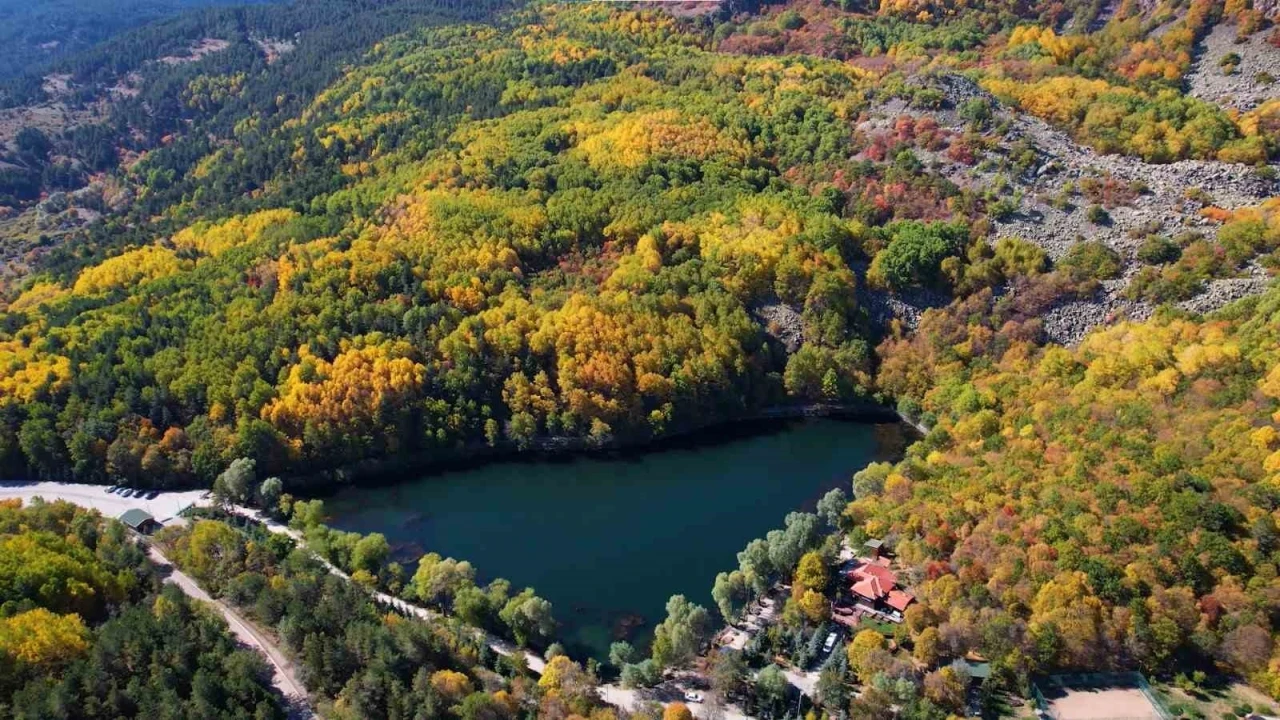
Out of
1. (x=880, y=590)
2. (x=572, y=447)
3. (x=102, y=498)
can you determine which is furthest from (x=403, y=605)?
(x=880, y=590)

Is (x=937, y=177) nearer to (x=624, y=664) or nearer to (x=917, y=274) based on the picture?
(x=917, y=274)

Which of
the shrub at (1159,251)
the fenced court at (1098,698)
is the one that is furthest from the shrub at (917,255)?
the fenced court at (1098,698)

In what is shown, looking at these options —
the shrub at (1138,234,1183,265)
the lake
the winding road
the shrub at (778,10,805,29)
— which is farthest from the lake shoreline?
the shrub at (778,10,805,29)

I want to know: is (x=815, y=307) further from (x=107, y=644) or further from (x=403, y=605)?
(x=107, y=644)

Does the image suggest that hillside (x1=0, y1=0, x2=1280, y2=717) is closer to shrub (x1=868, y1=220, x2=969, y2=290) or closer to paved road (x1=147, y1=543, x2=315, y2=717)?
shrub (x1=868, y1=220, x2=969, y2=290)

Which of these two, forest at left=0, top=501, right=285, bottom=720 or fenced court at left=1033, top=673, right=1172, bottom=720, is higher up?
forest at left=0, top=501, right=285, bottom=720
